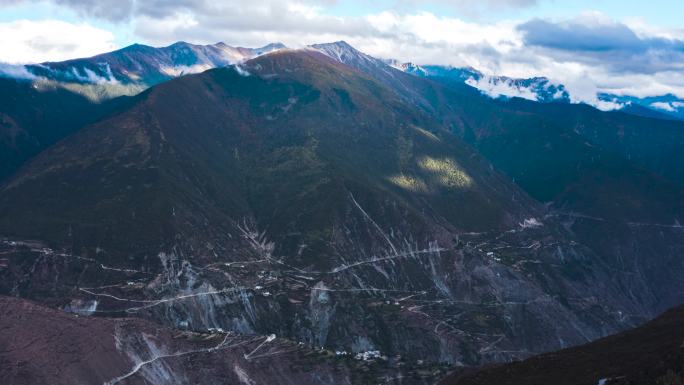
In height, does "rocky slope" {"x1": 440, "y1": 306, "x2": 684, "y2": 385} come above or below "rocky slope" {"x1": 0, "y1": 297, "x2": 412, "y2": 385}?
above

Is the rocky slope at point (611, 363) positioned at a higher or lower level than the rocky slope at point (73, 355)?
higher

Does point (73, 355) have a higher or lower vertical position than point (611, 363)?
lower

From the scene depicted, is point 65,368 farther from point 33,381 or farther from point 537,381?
point 537,381

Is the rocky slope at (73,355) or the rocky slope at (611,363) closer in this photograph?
the rocky slope at (611,363)

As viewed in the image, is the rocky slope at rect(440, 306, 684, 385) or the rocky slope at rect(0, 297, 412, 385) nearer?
the rocky slope at rect(440, 306, 684, 385)

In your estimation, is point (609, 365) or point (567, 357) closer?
point (609, 365)

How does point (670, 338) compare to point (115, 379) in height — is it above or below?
above

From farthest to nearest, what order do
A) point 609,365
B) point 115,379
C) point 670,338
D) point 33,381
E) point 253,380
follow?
point 253,380, point 115,379, point 33,381, point 670,338, point 609,365

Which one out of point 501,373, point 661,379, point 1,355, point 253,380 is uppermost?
point 661,379

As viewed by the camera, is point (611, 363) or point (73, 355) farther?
point (73, 355)

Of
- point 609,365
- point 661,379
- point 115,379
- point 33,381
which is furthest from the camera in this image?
point 115,379

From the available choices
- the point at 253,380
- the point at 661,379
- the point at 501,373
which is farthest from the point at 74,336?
the point at 661,379
